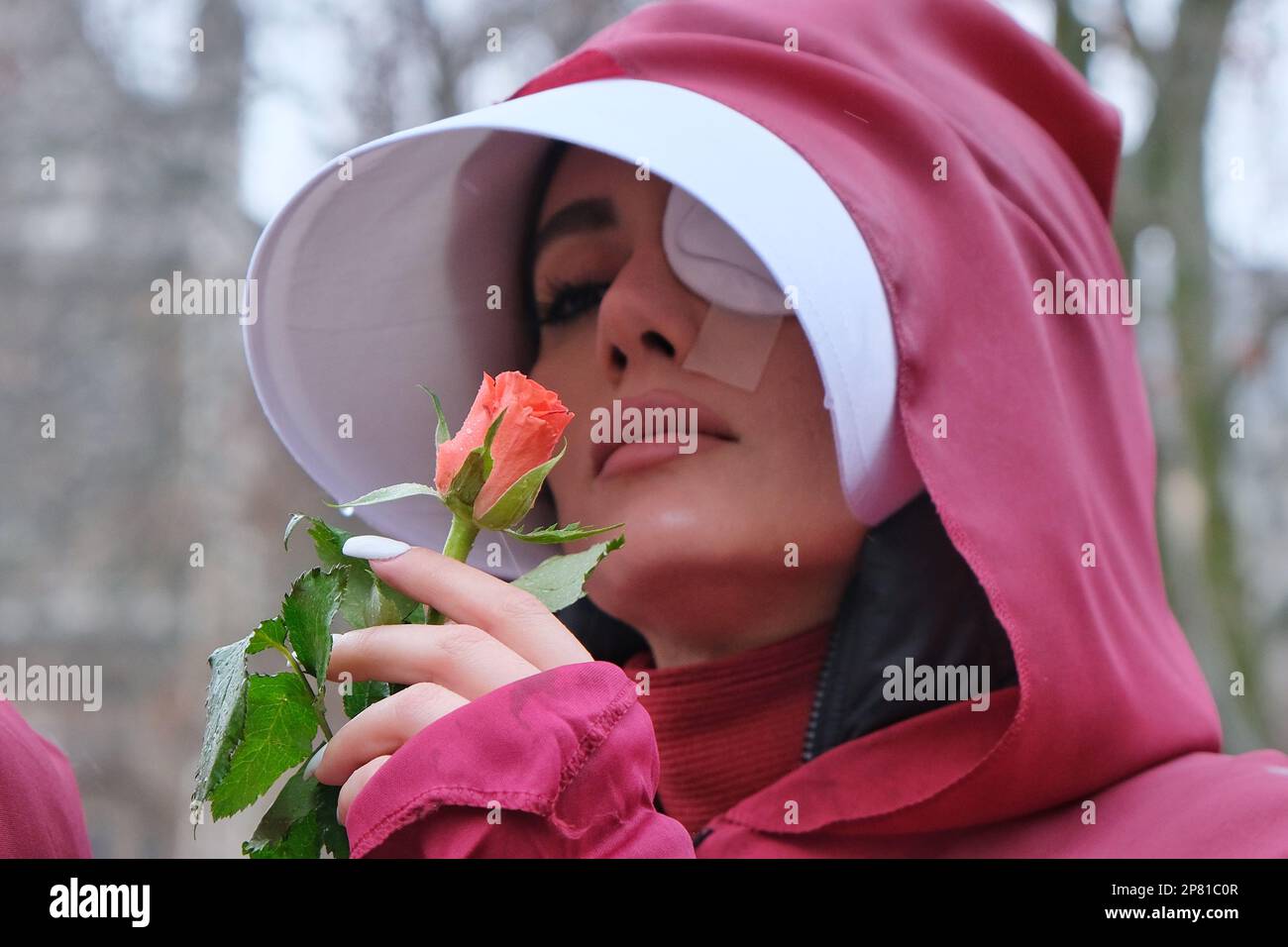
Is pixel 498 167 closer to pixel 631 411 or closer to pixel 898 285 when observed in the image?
pixel 631 411

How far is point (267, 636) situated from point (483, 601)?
0.12 meters

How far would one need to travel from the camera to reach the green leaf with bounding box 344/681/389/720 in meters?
0.74

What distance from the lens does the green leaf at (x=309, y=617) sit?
68 cm

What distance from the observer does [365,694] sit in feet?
2.44

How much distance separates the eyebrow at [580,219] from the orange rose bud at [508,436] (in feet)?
2.10

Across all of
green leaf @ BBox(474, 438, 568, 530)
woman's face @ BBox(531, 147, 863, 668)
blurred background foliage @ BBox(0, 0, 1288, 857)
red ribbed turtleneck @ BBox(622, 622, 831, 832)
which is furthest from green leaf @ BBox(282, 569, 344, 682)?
blurred background foliage @ BBox(0, 0, 1288, 857)

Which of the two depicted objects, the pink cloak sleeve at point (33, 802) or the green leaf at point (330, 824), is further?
the pink cloak sleeve at point (33, 802)

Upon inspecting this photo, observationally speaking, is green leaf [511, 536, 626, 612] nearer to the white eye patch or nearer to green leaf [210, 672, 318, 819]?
green leaf [210, 672, 318, 819]

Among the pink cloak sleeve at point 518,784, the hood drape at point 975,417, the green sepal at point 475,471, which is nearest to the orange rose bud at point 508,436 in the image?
the green sepal at point 475,471

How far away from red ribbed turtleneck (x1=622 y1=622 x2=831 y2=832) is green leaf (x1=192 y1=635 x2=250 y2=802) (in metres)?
0.64

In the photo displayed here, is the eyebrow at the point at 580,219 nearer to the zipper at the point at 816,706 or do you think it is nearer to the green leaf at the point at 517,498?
the zipper at the point at 816,706

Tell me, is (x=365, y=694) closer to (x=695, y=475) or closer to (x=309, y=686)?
(x=309, y=686)
